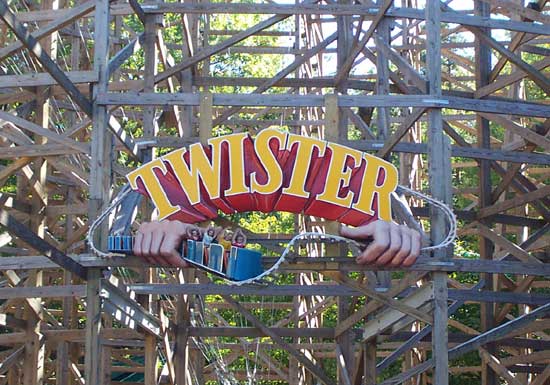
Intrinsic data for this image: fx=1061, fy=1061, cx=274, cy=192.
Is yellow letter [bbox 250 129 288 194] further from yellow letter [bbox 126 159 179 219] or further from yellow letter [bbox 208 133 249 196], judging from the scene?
yellow letter [bbox 126 159 179 219]

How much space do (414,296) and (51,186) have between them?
25.4ft

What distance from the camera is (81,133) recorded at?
52.9 feet

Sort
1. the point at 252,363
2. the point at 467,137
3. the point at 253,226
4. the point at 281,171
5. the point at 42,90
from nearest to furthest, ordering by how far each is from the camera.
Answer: the point at 281,171, the point at 42,90, the point at 252,363, the point at 253,226, the point at 467,137

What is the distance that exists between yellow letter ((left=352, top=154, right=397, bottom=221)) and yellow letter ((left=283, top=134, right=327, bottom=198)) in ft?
1.56

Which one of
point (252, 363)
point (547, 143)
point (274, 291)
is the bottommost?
point (252, 363)

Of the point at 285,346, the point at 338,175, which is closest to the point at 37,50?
the point at 338,175

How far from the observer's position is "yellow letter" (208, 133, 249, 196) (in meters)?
9.86

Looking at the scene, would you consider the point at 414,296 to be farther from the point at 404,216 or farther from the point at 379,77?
the point at 379,77

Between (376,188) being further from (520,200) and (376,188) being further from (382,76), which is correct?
(520,200)

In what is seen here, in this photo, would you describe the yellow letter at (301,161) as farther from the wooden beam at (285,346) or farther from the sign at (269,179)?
the wooden beam at (285,346)

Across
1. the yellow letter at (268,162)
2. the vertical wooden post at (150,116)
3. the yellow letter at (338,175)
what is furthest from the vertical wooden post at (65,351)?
the yellow letter at (338,175)

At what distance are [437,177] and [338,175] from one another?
3.19 ft

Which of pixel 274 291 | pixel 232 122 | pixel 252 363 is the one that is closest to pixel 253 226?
pixel 252 363

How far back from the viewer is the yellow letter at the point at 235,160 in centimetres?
986
